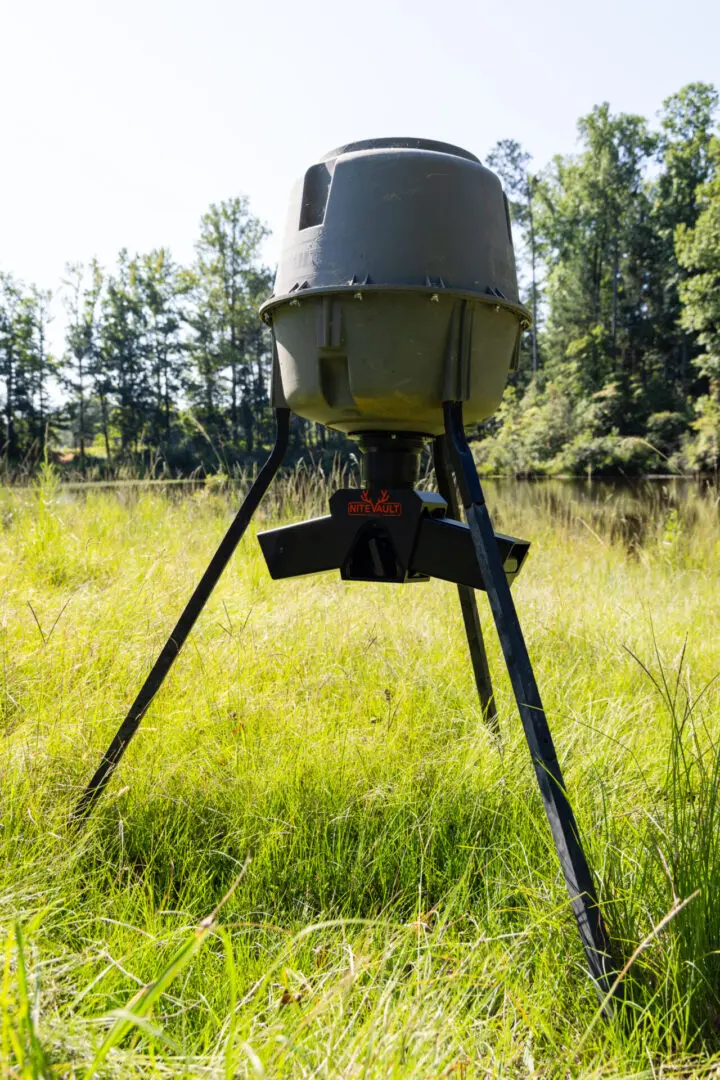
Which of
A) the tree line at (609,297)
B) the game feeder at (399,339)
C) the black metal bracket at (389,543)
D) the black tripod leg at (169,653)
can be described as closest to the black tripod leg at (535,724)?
the game feeder at (399,339)

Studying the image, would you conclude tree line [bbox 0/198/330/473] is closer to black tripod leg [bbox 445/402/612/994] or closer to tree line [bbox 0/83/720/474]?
tree line [bbox 0/83/720/474]

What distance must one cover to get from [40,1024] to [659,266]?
41.5 metres

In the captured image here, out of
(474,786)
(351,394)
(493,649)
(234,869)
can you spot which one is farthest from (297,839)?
(493,649)

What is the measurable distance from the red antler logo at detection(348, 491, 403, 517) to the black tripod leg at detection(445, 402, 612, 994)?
8.5 inches

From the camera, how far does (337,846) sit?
165cm

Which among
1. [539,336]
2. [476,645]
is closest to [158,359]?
[539,336]

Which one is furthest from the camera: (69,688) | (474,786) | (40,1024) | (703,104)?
(703,104)

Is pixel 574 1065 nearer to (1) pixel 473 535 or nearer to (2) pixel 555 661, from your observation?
(1) pixel 473 535

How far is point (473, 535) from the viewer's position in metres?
1.42

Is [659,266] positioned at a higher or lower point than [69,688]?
higher

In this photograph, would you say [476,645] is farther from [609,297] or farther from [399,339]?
[609,297]

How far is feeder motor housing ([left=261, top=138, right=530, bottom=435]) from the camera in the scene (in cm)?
149

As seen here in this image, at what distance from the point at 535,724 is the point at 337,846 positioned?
0.64 metres

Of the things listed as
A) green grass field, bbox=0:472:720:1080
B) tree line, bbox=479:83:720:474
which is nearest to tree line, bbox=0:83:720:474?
tree line, bbox=479:83:720:474
